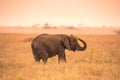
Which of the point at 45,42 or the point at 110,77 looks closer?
the point at 110,77

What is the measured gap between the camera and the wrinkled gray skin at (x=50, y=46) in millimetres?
13945

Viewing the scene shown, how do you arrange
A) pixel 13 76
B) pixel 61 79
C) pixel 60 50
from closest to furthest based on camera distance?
pixel 61 79 < pixel 13 76 < pixel 60 50

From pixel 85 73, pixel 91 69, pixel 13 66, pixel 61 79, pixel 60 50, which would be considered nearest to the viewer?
pixel 61 79

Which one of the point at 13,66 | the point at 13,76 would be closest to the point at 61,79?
the point at 13,76

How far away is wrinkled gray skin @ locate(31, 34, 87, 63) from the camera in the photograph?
13945 millimetres

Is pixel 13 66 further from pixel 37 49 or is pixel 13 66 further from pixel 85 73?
pixel 85 73

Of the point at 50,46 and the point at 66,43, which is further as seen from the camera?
the point at 66,43

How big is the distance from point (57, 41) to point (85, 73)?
2984 mm

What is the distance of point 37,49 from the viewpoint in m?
13.9

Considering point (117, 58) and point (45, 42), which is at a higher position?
point (45, 42)

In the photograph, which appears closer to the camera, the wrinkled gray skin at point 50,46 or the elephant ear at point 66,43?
the wrinkled gray skin at point 50,46

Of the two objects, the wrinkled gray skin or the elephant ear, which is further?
the elephant ear

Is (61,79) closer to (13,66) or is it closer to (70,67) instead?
(70,67)

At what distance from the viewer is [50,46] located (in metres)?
14.2
